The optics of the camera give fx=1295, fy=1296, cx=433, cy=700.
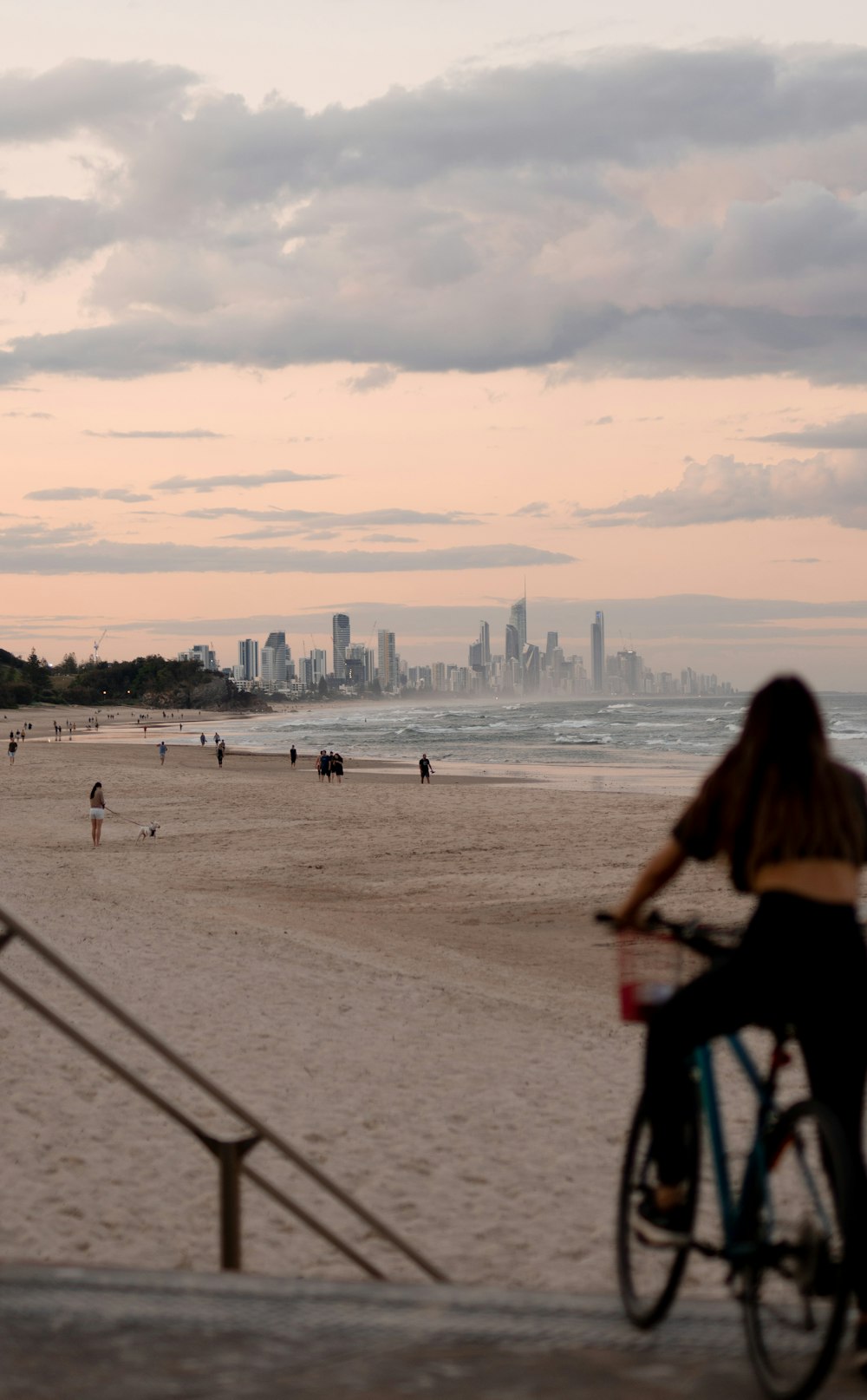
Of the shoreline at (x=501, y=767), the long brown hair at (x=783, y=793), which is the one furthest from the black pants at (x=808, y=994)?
the shoreline at (x=501, y=767)

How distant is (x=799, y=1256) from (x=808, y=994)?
0.64 m

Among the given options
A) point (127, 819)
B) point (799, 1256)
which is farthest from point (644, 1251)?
point (127, 819)

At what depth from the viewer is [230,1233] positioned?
4.38 m

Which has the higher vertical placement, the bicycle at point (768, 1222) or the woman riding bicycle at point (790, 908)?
the woman riding bicycle at point (790, 908)

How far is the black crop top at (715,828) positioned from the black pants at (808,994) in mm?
144

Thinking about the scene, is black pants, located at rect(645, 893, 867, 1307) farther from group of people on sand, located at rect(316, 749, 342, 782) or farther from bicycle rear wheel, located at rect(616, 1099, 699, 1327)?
group of people on sand, located at rect(316, 749, 342, 782)

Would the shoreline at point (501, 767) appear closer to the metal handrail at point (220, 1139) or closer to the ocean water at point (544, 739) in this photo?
the ocean water at point (544, 739)

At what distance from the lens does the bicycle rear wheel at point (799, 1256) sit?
2951 mm

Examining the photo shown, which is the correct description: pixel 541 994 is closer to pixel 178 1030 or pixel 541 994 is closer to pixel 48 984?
pixel 178 1030

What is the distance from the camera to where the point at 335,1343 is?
3.33m

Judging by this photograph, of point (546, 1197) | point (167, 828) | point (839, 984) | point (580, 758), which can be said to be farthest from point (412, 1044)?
point (580, 758)

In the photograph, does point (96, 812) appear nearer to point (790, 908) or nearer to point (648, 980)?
point (648, 980)

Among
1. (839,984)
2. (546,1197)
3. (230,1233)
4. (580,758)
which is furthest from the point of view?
(580,758)

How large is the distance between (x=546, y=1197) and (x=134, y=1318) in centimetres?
348
